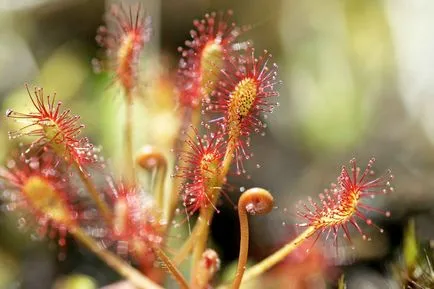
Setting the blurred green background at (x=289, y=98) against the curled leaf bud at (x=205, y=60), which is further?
the blurred green background at (x=289, y=98)

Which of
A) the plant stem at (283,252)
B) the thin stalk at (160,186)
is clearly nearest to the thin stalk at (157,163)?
the thin stalk at (160,186)

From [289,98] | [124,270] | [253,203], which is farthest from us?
[289,98]

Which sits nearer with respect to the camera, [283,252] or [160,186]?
[283,252]

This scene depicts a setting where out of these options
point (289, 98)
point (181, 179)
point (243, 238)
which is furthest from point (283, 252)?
point (289, 98)

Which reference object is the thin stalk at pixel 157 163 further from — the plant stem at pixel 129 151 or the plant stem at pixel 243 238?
the plant stem at pixel 243 238

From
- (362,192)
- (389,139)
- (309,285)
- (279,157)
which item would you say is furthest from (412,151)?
(362,192)

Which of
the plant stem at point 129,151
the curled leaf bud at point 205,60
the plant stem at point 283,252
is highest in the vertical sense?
the curled leaf bud at point 205,60

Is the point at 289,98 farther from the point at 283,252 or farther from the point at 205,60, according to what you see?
the point at 283,252
